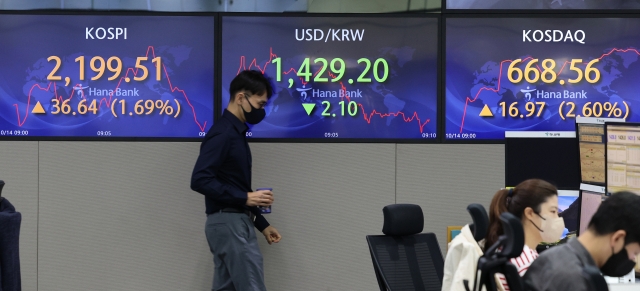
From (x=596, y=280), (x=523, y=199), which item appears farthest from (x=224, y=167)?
(x=596, y=280)

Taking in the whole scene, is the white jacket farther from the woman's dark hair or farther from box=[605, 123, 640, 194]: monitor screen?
box=[605, 123, 640, 194]: monitor screen

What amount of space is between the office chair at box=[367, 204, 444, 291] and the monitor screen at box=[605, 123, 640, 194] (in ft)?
3.14

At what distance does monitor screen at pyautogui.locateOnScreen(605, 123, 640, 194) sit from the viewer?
386 centimetres

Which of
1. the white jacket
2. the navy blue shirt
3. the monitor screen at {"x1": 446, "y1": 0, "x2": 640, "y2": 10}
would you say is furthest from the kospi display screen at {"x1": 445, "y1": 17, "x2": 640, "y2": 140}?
the white jacket

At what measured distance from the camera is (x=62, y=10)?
5051mm

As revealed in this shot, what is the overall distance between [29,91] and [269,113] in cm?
153

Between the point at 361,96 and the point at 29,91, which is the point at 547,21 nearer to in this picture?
the point at 361,96

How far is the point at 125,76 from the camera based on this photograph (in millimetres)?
5062

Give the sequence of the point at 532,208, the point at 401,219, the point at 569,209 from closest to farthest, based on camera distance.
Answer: the point at 532,208 < the point at 401,219 < the point at 569,209

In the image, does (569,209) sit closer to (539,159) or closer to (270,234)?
(539,159)

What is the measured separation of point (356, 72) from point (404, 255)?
1.62 metres

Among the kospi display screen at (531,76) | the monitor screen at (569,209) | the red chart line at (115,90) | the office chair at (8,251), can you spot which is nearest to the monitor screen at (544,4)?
the kospi display screen at (531,76)

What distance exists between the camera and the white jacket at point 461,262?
289 cm

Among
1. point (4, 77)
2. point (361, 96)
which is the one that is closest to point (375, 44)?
point (361, 96)
